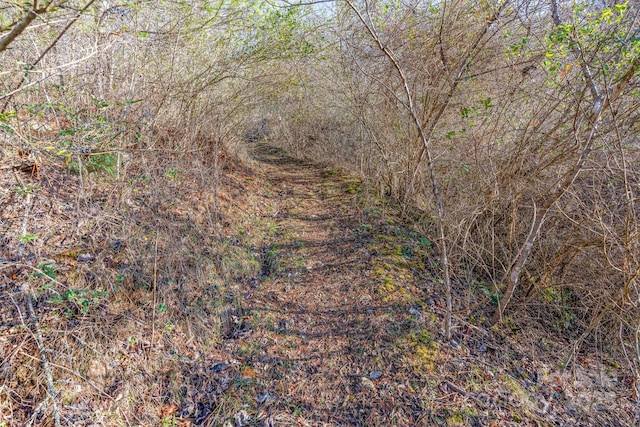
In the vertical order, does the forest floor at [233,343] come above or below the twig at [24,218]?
below

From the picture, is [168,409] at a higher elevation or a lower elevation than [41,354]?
lower

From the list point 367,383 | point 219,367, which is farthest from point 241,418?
point 367,383

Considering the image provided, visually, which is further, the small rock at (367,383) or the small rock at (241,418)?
the small rock at (367,383)

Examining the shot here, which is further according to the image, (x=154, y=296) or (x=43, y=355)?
(x=154, y=296)

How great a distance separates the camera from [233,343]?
2697mm

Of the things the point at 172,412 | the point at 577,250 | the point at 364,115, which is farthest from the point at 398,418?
the point at 364,115

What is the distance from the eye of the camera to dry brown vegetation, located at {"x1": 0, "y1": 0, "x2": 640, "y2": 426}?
2.13m

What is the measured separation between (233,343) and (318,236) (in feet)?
6.67

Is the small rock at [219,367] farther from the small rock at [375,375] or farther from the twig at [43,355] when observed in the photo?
the small rock at [375,375]

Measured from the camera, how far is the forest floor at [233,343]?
1959 millimetres

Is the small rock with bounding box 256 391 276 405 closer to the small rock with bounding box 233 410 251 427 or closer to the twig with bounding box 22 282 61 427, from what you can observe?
the small rock with bounding box 233 410 251 427

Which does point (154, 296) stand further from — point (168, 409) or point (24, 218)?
point (24, 218)

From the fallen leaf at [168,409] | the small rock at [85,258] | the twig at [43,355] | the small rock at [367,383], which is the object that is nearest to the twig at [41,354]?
the twig at [43,355]

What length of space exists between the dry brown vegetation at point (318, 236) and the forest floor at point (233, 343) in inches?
0.7
